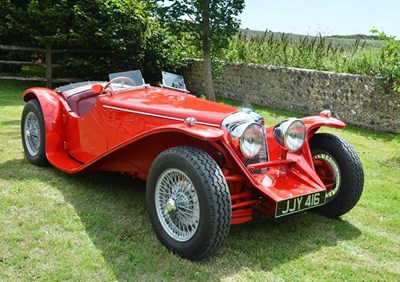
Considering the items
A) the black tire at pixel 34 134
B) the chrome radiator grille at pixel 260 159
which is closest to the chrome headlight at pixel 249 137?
the chrome radiator grille at pixel 260 159

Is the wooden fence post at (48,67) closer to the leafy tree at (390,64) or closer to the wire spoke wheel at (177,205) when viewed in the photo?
the leafy tree at (390,64)

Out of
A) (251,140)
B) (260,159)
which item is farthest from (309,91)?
(251,140)

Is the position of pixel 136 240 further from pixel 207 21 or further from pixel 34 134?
pixel 207 21

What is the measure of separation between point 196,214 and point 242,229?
80cm

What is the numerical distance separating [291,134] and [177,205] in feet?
4.11

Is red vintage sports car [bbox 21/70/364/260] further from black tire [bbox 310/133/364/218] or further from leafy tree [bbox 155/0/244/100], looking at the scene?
leafy tree [bbox 155/0/244/100]

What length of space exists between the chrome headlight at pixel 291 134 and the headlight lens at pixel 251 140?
1.15 ft

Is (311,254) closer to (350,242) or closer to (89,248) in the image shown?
(350,242)

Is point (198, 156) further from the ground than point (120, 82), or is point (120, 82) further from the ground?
point (120, 82)

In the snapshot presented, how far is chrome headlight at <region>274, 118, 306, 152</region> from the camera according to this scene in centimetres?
384

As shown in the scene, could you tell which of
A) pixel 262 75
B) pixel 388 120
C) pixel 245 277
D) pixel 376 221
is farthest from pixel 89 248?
pixel 262 75

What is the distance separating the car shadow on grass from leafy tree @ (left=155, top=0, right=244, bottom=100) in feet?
24.9

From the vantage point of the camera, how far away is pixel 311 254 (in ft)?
11.7

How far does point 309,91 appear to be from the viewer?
10922 mm
